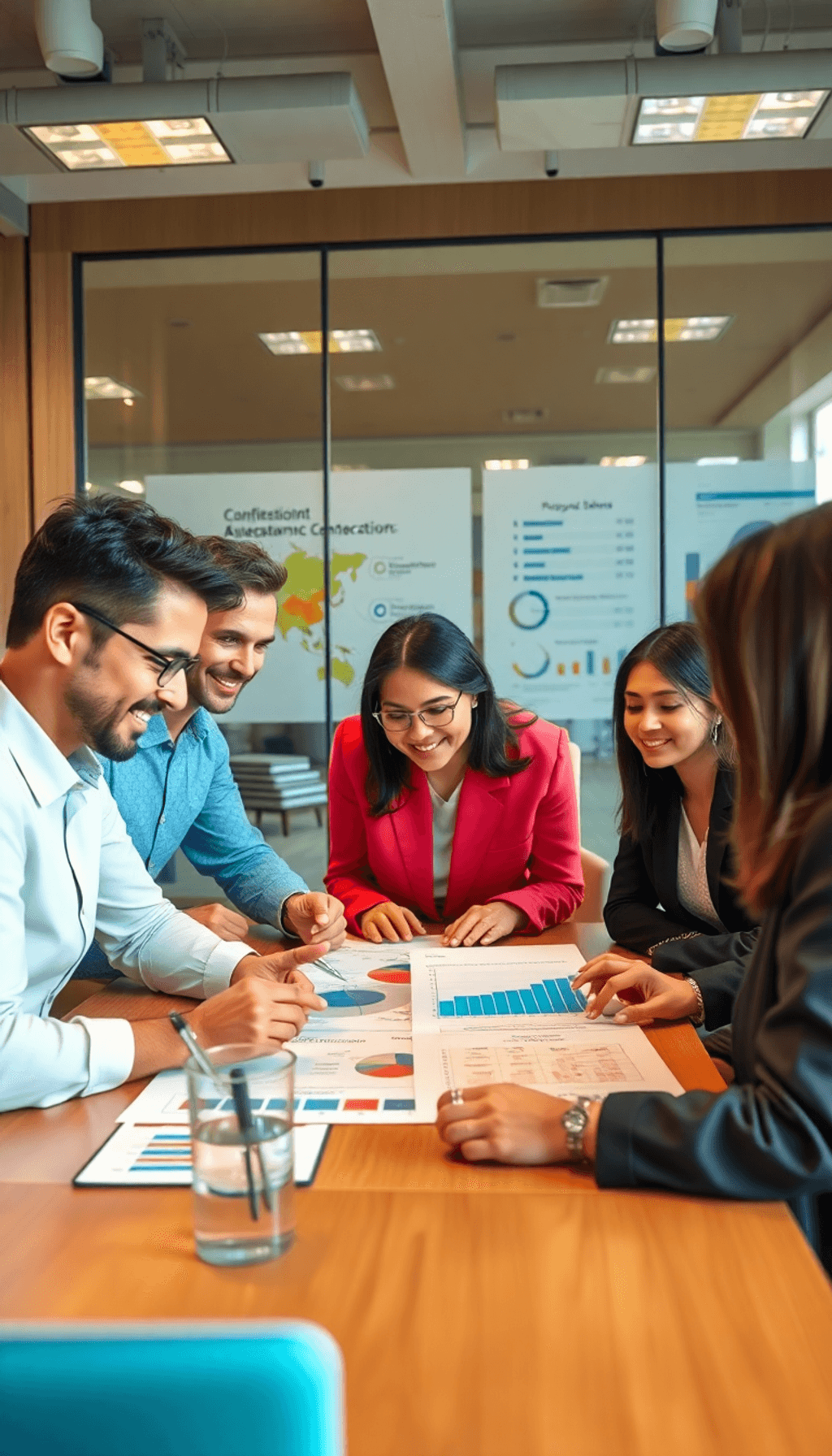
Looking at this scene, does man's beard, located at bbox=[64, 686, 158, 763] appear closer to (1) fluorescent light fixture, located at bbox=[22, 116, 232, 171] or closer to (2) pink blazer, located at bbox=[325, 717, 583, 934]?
(2) pink blazer, located at bbox=[325, 717, 583, 934]

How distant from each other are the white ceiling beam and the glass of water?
3.34 m

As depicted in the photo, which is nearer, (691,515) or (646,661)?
(646,661)

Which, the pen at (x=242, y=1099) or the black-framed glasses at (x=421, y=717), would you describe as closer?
the pen at (x=242, y=1099)

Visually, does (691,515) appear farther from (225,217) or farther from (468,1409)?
(468,1409)

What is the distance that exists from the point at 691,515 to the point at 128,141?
103 inches

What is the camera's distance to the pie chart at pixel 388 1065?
4.59 feet

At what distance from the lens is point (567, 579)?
4.93 meters

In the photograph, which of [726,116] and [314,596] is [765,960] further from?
[314,596]

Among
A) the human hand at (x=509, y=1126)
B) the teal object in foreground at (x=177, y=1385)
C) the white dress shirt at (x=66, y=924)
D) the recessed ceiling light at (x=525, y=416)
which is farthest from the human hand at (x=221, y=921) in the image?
the recessed ceiling light at (x=525, y=416)

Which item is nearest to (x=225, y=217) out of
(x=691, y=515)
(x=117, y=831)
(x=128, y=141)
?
(x=128, y=141)

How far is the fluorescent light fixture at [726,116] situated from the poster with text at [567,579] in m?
1.38

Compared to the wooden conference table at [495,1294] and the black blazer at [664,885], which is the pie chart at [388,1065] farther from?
the black blazer at [664,885]

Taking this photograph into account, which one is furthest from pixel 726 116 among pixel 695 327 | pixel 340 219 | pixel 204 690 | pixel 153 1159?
pixel 153 1159

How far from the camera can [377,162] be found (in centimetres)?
459
